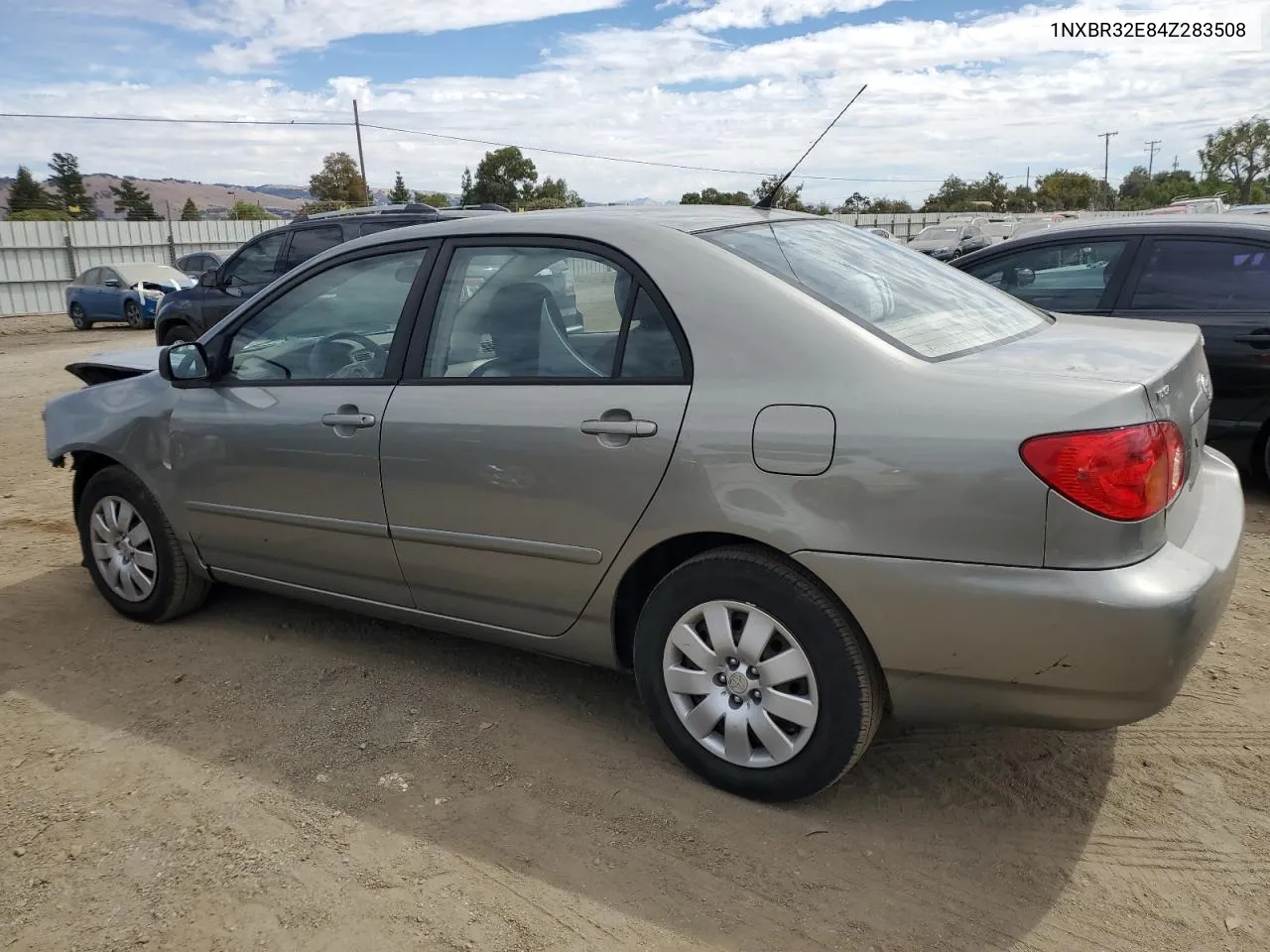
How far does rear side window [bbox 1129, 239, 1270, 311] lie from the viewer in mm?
5371

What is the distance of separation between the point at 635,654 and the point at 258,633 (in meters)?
2.08

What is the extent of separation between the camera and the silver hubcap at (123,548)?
425 cm

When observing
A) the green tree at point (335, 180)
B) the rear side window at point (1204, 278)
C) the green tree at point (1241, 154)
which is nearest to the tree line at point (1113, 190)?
the green tree at point (1241, 154)

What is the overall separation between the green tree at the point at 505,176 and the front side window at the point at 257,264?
131 ft

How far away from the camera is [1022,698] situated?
8.01ft

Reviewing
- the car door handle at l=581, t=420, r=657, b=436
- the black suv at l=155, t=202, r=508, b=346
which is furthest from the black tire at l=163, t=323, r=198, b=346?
the car door handle at l=581, t=420, r=657, b=436

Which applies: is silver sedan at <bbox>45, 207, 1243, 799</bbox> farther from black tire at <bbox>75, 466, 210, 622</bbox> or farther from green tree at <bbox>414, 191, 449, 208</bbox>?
green tree at <bbox>414, 191, 449, 208</bbox>

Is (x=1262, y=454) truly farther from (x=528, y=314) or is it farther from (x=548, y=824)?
(x=548, y=824)

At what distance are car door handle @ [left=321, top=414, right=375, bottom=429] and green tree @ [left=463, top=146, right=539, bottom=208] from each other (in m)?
48.8

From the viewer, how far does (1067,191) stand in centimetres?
6612

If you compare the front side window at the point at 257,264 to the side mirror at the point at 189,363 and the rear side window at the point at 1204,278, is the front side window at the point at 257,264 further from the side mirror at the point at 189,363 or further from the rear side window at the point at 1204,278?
the rear side window at the point at 1204,278


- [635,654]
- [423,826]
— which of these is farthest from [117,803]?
[635,654]

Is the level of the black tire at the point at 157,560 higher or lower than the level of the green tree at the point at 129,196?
lower

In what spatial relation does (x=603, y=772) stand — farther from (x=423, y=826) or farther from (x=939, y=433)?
(x=939, y=433)
